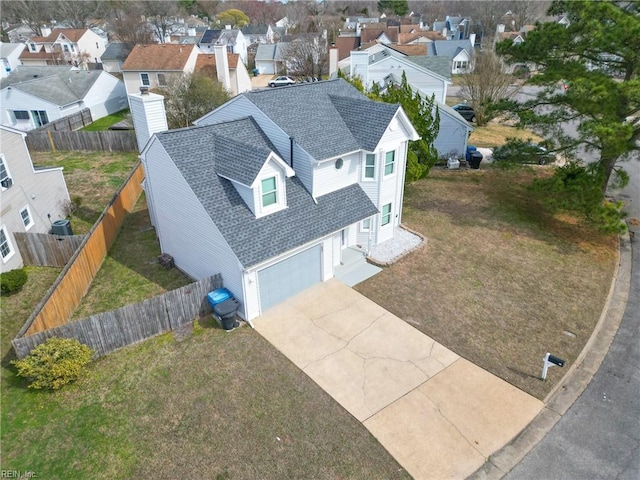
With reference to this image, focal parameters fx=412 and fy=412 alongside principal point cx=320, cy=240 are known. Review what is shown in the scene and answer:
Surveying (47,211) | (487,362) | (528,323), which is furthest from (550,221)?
(47,211)

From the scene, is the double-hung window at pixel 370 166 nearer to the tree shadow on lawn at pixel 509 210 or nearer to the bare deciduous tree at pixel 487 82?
the tree shadow on lawn at pixel 509 210

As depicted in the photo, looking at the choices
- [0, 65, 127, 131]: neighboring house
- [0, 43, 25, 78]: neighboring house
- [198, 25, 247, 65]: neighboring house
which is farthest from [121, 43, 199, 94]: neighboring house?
[0, 43, 25, 78]: neighboring house

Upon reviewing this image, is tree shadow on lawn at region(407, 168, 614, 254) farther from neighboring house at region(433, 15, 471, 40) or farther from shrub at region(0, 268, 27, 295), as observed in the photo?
neighboring house at region(433, 15, 471, 40)

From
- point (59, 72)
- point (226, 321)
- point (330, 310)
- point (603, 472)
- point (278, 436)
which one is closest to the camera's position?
point (603, 472)

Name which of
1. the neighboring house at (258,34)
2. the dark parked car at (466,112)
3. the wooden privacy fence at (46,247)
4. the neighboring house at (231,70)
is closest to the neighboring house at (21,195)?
the wooden privacy fence at (46,247)

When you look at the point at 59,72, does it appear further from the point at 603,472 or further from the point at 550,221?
the point at 603,472

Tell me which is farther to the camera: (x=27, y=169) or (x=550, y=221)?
(x=550, y=221)
